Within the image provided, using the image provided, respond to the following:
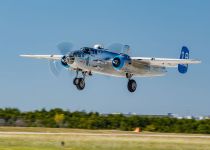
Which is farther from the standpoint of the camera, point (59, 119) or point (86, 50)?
point (59, 119)

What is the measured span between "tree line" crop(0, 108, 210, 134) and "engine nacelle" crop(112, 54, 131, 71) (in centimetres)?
3703

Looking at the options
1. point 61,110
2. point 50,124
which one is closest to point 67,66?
point 50,124

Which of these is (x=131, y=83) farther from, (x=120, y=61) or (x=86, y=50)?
(x=86, y=50)

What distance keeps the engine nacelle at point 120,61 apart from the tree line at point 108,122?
121ft

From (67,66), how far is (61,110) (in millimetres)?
54485

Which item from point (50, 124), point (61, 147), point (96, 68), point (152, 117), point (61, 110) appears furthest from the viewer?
point (61, 110)

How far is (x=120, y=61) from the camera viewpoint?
2699 inches

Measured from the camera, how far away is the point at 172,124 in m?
110

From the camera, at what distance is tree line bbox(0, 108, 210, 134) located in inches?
4181

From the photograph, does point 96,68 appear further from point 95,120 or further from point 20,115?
point 20,115

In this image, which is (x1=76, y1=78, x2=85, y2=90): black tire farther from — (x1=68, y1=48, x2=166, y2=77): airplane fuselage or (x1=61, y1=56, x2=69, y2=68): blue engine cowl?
(x1=61, y1=56, x2=69, y2=68): blue engine cowl

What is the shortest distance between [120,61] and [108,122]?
1692 inches

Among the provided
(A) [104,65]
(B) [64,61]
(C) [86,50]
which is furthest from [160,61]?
(B) [64,61]

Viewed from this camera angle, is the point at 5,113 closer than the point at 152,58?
No
